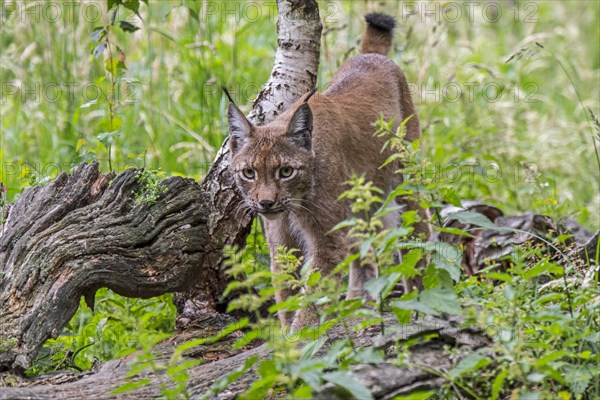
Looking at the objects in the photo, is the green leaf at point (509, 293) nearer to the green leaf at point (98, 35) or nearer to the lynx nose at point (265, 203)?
the lynx nose at point (265, 203)

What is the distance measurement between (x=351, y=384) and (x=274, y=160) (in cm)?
208

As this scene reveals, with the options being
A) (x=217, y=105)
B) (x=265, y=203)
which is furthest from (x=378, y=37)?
(x=265, y=203)

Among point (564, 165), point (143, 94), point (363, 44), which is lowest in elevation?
point (564, 165)

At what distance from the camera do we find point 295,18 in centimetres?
500

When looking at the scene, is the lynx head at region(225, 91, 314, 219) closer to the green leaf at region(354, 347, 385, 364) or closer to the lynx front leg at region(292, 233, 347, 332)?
the lynx front leg at region(292, 233, 347, 332)

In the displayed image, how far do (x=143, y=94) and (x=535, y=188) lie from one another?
3.45m

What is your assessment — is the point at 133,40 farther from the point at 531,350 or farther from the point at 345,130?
the point at 531,350

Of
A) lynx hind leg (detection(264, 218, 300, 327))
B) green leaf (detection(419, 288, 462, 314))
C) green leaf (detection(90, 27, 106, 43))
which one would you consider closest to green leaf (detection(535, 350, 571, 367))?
green leaf (detection(419, 288, 462, 314))

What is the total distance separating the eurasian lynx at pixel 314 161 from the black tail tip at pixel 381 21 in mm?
380

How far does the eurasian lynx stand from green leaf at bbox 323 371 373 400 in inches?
58.6

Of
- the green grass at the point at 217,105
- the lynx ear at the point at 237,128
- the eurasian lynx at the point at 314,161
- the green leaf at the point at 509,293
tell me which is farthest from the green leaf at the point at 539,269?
the green grass at the point at 217,105

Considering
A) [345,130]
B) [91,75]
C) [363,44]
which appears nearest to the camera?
[345,130]

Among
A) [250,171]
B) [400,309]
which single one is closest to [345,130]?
[250,171]

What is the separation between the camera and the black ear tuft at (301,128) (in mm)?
4660
